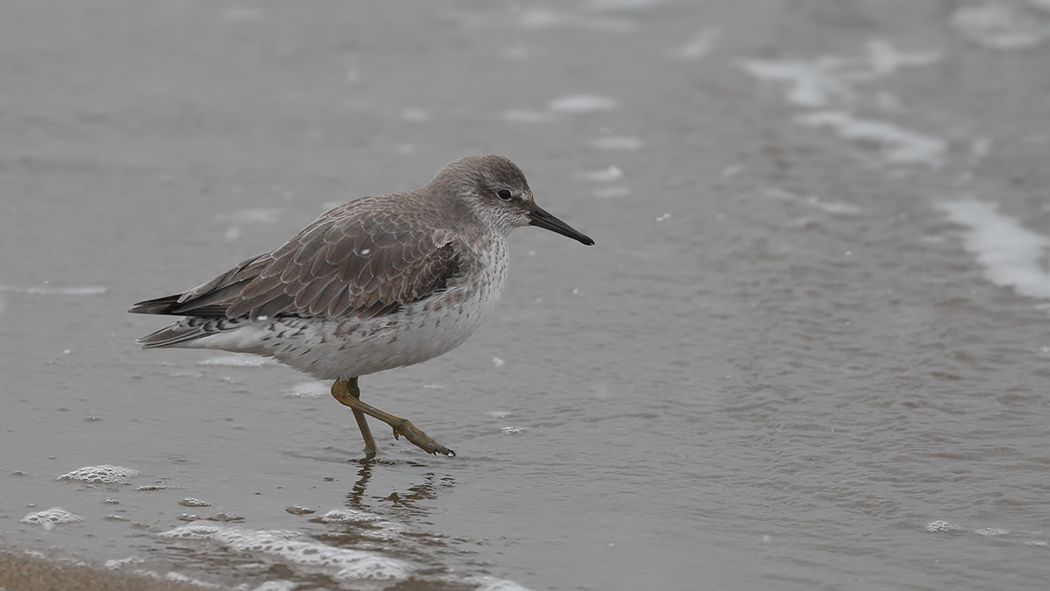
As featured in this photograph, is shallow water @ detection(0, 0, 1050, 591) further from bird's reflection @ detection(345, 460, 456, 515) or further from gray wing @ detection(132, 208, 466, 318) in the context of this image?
gray wing @ detection(132, 208, 466, 318)

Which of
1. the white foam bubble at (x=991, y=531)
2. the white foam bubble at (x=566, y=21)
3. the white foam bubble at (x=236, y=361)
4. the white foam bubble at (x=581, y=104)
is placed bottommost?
the white foam bubble at (x=991, y=531)

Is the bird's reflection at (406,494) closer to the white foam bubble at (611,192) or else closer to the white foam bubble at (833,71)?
the white foam bubble at (611,192)

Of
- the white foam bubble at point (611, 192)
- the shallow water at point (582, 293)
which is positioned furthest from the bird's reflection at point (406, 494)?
the white foam bubble at point (611, 192)

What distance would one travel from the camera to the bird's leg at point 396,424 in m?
6.71

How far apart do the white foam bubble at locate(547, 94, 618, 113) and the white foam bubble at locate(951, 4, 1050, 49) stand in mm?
3465

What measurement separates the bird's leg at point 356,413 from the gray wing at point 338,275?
0.36 metres

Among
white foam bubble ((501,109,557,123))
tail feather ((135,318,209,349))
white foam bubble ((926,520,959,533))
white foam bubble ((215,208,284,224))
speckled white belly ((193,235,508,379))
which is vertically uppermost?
white foam bubble ((501,109,557,123))

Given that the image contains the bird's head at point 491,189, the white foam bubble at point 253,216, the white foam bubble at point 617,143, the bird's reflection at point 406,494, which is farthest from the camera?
the white foam bubble at point 617,143

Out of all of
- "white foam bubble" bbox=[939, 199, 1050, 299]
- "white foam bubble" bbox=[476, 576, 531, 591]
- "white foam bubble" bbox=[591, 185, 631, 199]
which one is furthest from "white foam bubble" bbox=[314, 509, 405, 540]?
"white foam bubble" bbox=[591, 185, 631, 199]

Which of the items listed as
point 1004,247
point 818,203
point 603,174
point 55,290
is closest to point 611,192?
point 603,174

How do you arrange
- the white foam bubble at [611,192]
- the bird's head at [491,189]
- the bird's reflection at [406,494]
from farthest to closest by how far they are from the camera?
the white foam bubble at [611,192] → the bird's head at [491,189] → the bird's reflection at [406,494]

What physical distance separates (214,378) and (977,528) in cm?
354

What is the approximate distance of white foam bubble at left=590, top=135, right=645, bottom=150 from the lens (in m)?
11.0

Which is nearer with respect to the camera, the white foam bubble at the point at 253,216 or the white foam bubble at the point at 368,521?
the white foam bubble at the point at 368,521
